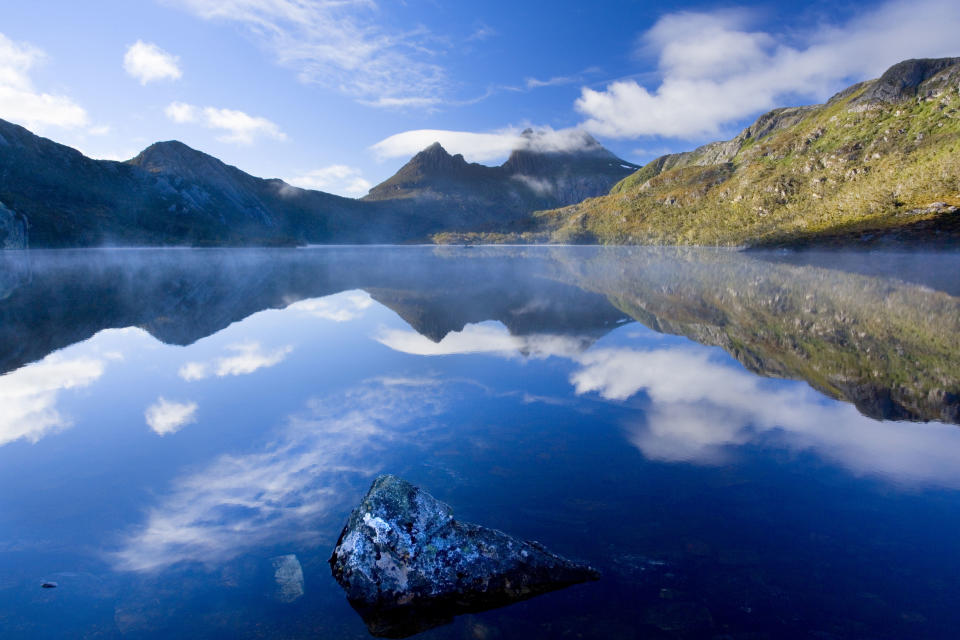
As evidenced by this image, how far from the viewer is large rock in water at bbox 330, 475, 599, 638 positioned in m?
6.70

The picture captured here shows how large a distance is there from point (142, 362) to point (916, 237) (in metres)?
160

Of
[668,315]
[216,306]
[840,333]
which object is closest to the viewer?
[840,333]

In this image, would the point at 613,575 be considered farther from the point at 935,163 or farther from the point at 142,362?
the point at 935,163

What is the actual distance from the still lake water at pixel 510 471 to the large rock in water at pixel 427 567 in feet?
0.91

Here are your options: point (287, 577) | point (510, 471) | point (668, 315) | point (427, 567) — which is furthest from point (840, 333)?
point (287, 577)

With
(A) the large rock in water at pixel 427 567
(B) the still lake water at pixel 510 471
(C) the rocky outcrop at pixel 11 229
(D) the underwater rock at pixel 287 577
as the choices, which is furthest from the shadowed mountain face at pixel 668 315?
(C) the rocky outcrop at pixel 11 229

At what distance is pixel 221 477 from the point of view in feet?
34.2

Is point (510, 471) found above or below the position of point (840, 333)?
below

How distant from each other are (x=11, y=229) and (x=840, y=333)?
198428mm

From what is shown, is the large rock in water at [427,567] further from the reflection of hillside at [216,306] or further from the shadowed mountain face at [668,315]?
the reflection of hillside at [216,306]

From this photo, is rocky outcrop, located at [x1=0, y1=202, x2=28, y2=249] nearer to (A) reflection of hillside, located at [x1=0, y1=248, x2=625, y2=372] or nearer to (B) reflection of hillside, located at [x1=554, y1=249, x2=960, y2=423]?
(A) reflection of hillside, located at [x1=0, y1=248, x2=625, y2=372]

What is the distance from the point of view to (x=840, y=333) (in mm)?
24797

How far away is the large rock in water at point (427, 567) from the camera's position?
670cm

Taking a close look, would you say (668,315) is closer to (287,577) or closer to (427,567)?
(427,567)
